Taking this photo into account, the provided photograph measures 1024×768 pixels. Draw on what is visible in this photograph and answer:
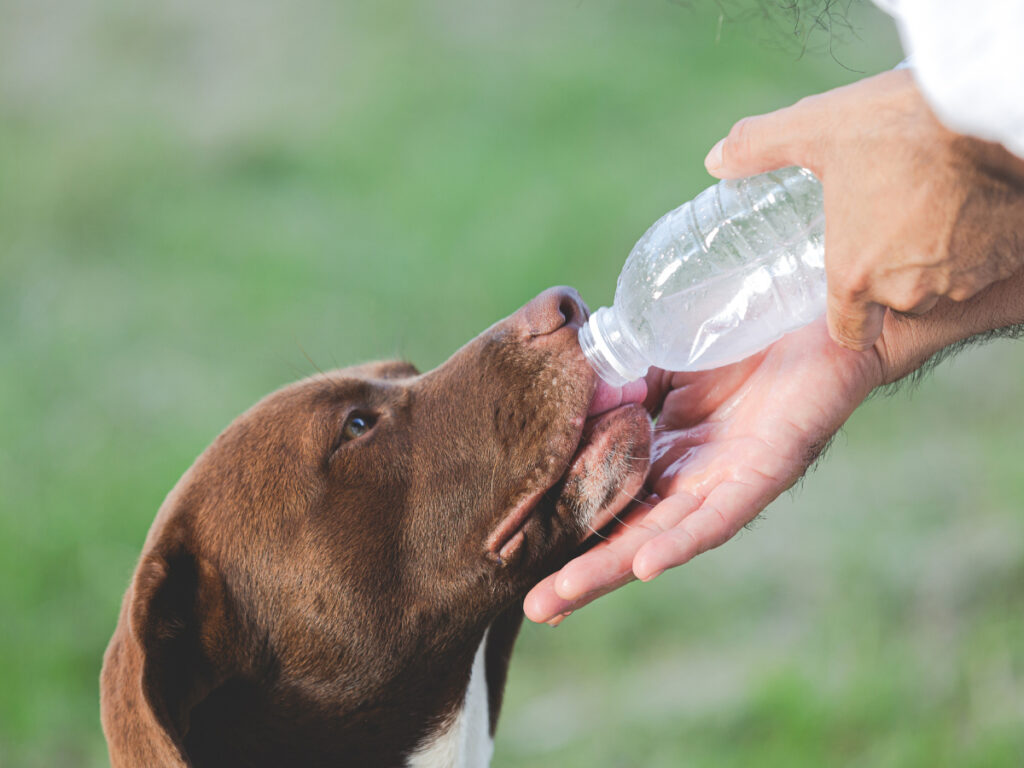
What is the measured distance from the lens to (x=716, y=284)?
255 cm

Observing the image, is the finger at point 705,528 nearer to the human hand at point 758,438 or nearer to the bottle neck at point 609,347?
the human hand at point 758,438

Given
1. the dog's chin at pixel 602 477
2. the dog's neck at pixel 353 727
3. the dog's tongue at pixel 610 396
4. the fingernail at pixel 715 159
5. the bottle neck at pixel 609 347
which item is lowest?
the dog's neck at pixel 353 727

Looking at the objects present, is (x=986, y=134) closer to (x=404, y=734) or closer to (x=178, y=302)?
(x=404, y=734)

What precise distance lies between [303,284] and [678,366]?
522 centimetres

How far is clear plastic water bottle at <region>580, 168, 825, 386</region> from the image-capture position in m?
2.47

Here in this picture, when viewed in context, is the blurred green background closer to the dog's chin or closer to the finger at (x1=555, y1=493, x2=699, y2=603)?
the dog's chin

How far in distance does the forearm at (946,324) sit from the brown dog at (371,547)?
1.97ft

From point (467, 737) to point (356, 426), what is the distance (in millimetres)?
810

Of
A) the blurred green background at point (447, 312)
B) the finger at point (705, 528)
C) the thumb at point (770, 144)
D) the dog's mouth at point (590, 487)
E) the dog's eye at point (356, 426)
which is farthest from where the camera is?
the blurred green background at point (447, 312)

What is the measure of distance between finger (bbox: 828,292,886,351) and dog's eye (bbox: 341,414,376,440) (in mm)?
1085

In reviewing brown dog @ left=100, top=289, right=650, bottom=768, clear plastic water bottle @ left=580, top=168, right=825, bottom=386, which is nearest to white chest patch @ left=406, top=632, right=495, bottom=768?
brown dog @ left=100, top=289, right=650, bottom=768

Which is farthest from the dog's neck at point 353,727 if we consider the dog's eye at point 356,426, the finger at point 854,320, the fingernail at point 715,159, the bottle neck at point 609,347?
the fingernail at point 715,159

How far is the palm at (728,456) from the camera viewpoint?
2.30 m

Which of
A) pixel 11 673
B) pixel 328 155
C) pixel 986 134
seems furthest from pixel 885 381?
pixel 328 155
